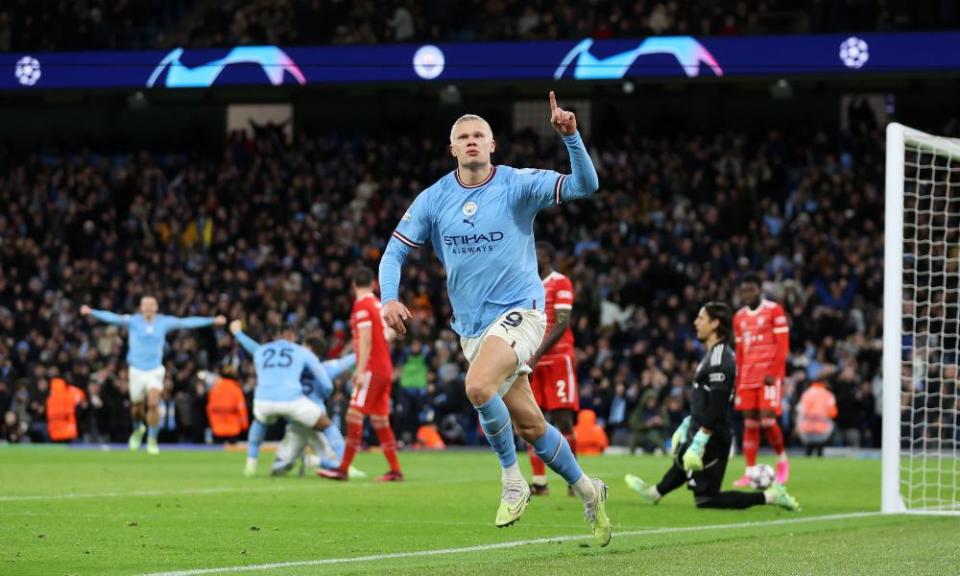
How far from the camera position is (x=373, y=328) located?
613 inches

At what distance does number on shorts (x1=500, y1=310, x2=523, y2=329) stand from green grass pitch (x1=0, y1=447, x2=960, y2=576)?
1.27 m

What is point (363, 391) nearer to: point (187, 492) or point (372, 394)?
point (372, 394)

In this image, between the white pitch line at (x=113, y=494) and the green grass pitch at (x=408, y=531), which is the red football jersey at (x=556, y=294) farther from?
the white pitch line at (x=113, y=494)

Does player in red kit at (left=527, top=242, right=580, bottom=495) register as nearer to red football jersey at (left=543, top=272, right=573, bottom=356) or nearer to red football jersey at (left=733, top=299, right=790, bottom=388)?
red football jersey at (left=543, top=272, right=573, bottom=356)

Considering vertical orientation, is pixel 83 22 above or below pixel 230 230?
above

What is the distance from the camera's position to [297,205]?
111 ft

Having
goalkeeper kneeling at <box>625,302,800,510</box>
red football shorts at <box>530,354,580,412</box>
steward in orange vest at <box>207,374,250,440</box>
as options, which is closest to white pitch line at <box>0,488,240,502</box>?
red football shorts at <box>530,354,580,412</box>

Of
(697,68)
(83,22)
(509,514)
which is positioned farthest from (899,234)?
(83,22)

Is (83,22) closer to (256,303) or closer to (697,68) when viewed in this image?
→ (256,303)

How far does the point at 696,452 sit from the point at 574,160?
426 centimetres

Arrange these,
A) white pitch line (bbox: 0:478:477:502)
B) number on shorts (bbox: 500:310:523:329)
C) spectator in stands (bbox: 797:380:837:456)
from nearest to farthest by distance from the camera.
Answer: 1. number on shorts (bbox: 500:310:523:329)
2. white pitch line (bbox: 0:478:477:502)
3. spectator in stands (bbox: 797:380:837:456)

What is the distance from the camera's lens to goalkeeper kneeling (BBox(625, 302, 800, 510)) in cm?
1193

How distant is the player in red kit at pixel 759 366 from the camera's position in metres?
16.2

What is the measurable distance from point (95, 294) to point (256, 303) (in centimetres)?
380
